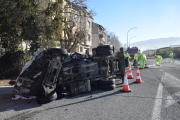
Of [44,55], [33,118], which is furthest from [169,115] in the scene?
[44,55]

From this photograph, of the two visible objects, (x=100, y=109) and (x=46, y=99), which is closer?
(x=100, y=109)

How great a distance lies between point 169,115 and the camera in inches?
138

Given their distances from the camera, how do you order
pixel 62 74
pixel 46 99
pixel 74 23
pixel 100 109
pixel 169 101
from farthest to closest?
pixel 74 23
pixel 62 74
pixel 46 99
pixel 169 101
pixel 100 109

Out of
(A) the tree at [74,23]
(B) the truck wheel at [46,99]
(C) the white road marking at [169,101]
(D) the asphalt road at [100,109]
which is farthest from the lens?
(A) the tree at [74,23]

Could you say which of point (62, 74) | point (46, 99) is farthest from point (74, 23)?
point (46, 99)

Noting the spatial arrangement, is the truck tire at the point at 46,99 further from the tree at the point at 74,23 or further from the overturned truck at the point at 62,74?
the tree at the point at 74,23

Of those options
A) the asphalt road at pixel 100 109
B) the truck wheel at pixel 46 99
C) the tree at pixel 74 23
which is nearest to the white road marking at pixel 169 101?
the asphalt road at pixel 100 109

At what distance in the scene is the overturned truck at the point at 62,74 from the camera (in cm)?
501

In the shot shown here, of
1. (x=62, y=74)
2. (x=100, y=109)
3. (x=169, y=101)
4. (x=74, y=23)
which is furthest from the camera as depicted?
(x=74, y=23)

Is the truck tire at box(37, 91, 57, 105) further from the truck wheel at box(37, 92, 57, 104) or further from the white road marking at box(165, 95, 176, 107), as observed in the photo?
the white road marking at box(165, 95, 176, 107)

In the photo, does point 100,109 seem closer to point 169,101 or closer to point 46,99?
point 46,99

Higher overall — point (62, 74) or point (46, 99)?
point (62, 74)

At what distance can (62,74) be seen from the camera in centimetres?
557

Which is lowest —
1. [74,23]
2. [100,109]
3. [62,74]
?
[100,109]
